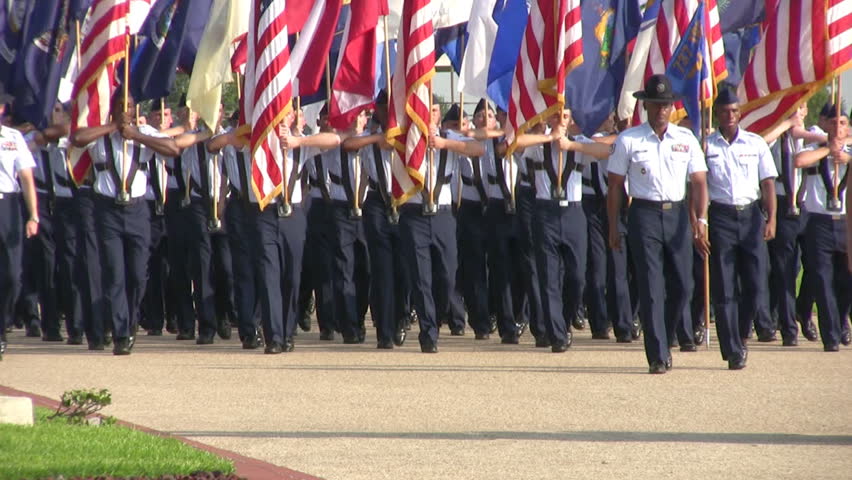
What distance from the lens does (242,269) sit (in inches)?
634

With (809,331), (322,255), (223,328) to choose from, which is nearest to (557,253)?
(322,255)

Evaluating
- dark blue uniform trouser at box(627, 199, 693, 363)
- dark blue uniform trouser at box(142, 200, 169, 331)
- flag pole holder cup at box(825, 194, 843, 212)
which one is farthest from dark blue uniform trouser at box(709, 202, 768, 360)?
dark blue uniform trouser at box(142, 200, 169, 331)

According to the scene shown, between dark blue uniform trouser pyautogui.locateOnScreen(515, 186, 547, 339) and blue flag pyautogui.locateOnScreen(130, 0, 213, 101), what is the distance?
344 cm

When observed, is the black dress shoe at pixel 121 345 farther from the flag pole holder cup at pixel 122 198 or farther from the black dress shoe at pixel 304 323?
the black dress shoe at pixel 304 323

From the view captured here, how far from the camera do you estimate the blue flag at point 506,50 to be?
17.5m

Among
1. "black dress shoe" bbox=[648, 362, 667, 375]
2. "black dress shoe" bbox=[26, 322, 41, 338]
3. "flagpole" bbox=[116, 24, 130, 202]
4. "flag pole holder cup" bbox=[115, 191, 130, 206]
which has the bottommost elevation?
"black dress shoe" bbox=[648, 362, 667, 375]

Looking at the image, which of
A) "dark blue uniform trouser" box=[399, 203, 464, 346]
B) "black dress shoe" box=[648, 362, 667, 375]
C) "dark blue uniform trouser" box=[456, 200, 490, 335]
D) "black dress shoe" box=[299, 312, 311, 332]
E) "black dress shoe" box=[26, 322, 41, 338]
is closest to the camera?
"black dress shoe" box=[648, 362, 667, 375]

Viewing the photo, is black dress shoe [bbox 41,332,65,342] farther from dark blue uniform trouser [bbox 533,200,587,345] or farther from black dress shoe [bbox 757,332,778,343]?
black dress shoe [bbox 757,332,778,343]

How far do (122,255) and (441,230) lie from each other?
277 cm

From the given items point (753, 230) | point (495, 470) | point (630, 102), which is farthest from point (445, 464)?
point (630, 102)

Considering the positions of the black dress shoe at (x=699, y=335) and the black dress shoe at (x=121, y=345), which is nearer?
the black dress shoe at (x=121, y=345)

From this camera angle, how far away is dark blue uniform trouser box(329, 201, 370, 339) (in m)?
16.8

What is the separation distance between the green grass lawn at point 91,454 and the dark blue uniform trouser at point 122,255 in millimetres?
5765

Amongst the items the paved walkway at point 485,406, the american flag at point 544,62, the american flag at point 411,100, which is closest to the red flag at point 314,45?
the american flag at point 411,100
